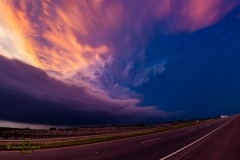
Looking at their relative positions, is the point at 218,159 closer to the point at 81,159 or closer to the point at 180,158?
the point at 180,158

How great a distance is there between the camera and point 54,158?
13.2 m

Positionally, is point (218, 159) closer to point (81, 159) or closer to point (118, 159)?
point (118, 159)

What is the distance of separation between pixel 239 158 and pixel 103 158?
5.80 metres

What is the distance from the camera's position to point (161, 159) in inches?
508

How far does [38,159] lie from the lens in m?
12.7

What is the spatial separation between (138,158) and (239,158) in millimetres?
4292

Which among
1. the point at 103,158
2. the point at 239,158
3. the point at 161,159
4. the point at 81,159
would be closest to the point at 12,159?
the point at 81,159

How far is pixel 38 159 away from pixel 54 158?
0.73 meters

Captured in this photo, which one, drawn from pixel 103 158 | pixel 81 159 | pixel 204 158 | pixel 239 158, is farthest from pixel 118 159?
pixel 239 158

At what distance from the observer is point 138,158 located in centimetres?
1336

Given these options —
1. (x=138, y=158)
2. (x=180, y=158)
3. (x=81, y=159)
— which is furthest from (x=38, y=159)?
(x=180, y=158)

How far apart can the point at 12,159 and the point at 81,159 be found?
2.88 meters

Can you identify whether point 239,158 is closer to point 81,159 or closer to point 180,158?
point 180,158

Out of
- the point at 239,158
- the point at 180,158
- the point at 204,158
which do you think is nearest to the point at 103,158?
the point at 180,158
